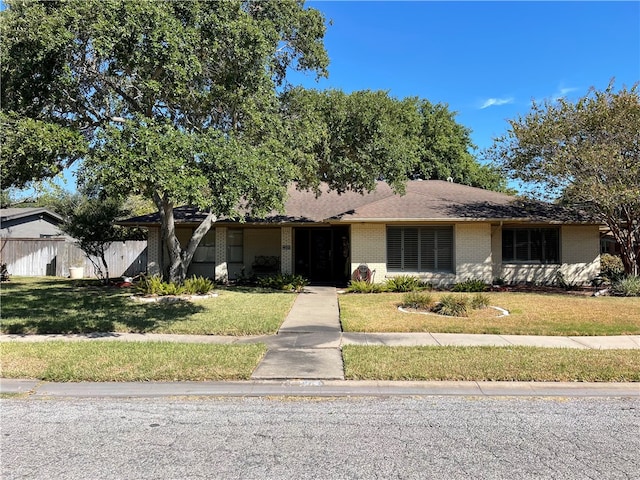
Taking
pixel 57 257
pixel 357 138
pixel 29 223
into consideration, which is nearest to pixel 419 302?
pixel 357 138

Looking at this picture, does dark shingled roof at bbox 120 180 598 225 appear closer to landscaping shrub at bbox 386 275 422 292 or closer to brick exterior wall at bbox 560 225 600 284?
brick exterior wall at bbox 560 225 600 284

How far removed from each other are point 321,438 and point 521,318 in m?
7.92

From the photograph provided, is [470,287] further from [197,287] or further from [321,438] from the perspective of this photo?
[321,438]

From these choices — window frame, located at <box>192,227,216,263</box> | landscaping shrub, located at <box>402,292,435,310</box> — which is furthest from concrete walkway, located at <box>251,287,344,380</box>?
window frame, located at <box>192,227,216,263</box>

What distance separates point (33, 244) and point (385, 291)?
65.8ft

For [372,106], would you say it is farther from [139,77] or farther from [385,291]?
[139,77]

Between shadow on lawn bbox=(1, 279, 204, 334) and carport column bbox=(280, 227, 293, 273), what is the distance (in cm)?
625

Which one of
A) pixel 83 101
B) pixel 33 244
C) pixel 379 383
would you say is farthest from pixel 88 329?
pixel 33 244

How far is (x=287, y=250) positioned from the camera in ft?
62.8

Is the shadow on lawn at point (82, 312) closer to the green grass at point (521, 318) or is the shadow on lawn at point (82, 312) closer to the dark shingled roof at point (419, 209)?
the green grass at point (521, 318)

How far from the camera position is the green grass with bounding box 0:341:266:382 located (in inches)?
250

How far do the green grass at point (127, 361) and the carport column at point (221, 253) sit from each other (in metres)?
11.2

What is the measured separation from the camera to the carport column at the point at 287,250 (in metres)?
19.1

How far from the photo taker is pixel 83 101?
964 cm
